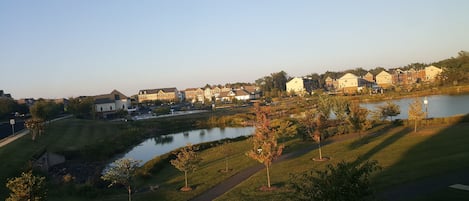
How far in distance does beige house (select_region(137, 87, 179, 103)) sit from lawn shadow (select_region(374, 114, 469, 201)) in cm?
13801

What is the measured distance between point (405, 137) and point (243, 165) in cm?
1329

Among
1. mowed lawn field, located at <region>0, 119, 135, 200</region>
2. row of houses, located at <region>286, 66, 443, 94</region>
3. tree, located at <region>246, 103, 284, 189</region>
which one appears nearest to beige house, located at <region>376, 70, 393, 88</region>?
row of houses, located at <region>286, 66, 443, 94</region>

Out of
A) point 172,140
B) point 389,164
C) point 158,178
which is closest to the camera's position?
point 389,164

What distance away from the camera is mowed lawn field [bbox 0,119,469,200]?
18109mm

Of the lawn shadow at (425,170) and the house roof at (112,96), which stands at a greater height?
the house roof at (112,96)

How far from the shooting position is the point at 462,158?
18672mm

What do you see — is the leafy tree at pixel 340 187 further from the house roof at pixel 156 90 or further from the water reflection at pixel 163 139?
the house roof at pixel 156 90

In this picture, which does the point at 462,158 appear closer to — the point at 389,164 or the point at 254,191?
the point at 389,164

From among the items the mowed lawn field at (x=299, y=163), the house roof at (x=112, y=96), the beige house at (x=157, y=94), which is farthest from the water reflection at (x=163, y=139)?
the beige house at (x=157, y=94)

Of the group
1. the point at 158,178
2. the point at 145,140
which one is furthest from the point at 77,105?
the point at 158,178

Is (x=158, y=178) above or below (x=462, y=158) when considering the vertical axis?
below

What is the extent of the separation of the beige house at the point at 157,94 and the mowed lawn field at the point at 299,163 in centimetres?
11934

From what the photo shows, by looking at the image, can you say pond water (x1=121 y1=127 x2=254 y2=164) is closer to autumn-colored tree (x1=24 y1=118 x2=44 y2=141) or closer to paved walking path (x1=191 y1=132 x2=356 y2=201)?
autumn-colored tree (x1=24 y1=118 x2=44 y2=141)

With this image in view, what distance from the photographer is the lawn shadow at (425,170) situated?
1537 cm
